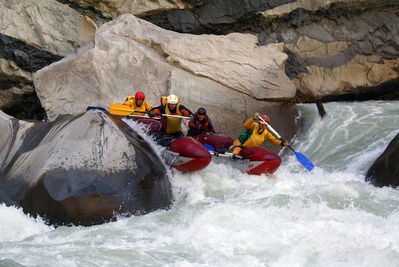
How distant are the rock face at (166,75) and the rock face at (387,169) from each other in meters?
2.78

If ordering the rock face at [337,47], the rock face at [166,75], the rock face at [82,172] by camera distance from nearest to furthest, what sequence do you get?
the rock face at [82,172]
the rock face at [166,75]
the rock face at [337,47]

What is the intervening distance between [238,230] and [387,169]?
2.85 meters

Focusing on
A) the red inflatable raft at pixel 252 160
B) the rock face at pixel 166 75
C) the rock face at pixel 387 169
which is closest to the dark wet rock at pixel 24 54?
the rock face at pixel 166 75

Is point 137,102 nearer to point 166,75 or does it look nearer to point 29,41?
point 166,75

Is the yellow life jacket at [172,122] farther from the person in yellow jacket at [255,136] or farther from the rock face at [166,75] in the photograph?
the rock face at [166,75]

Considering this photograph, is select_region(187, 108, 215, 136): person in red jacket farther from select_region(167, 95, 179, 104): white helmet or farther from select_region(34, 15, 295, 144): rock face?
select_region(34, 15, 295, 144): rock face

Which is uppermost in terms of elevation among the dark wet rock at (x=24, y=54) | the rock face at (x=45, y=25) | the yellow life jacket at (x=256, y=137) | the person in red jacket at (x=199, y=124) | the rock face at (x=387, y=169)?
the rock face at (x=45, y=25)

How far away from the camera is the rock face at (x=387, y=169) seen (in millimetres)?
6121

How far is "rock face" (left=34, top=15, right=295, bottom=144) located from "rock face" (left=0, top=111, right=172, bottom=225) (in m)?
2.87

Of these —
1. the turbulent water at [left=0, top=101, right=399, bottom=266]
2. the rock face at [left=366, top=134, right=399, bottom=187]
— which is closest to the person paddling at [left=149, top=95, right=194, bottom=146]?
the turbulent water at [left=0, top=101, right=399, bottom=266]

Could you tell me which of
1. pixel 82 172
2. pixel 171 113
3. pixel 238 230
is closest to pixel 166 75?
pixel 171 113

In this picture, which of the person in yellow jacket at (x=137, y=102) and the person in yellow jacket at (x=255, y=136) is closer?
the person in yellow jacket at (x=255, y=136)

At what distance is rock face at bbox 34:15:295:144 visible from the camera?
881 centimetres

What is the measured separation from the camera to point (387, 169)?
20.7 ft
